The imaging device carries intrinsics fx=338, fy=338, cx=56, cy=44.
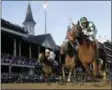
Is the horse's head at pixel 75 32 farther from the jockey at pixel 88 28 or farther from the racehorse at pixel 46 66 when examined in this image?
the racehorse at pixel 46 66

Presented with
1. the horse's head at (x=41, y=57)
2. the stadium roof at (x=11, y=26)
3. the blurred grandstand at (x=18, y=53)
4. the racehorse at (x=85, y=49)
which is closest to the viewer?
the racehorse at (x=85, y=49)

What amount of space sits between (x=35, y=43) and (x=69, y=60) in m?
33.9

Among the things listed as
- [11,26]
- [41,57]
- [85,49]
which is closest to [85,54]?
[85,49]

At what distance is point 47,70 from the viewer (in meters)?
16.8

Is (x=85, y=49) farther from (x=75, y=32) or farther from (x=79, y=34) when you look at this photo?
(x=75, y=32)

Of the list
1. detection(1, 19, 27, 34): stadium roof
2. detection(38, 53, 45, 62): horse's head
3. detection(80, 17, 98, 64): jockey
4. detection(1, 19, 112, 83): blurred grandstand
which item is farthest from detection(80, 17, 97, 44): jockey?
detection(1, 19, 27, 34): stadium roof

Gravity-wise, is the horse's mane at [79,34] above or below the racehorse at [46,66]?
above

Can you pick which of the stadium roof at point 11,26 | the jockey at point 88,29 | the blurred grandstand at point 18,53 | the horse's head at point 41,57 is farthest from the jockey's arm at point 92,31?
the stadium roof at point 11,26

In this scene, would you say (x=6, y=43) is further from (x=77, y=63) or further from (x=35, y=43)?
(x=77, y=63)

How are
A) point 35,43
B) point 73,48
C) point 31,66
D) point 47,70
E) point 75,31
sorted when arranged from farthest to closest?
point 35,43
point 31,66
point 47,70
point 73,48
point 75,31

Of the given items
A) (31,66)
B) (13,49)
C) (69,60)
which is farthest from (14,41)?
(69,60)

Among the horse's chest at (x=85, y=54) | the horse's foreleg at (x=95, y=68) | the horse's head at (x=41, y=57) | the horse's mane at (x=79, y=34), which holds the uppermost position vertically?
the horse's mane at (x=79, y=34)

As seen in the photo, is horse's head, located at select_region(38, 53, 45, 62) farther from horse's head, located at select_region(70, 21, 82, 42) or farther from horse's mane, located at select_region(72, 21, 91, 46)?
horse's head, located at select_region(70, 21, 82, 42)

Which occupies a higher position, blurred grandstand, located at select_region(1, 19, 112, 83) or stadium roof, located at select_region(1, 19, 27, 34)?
stadium roof, located at select_region(1, 19, 27, 34)
